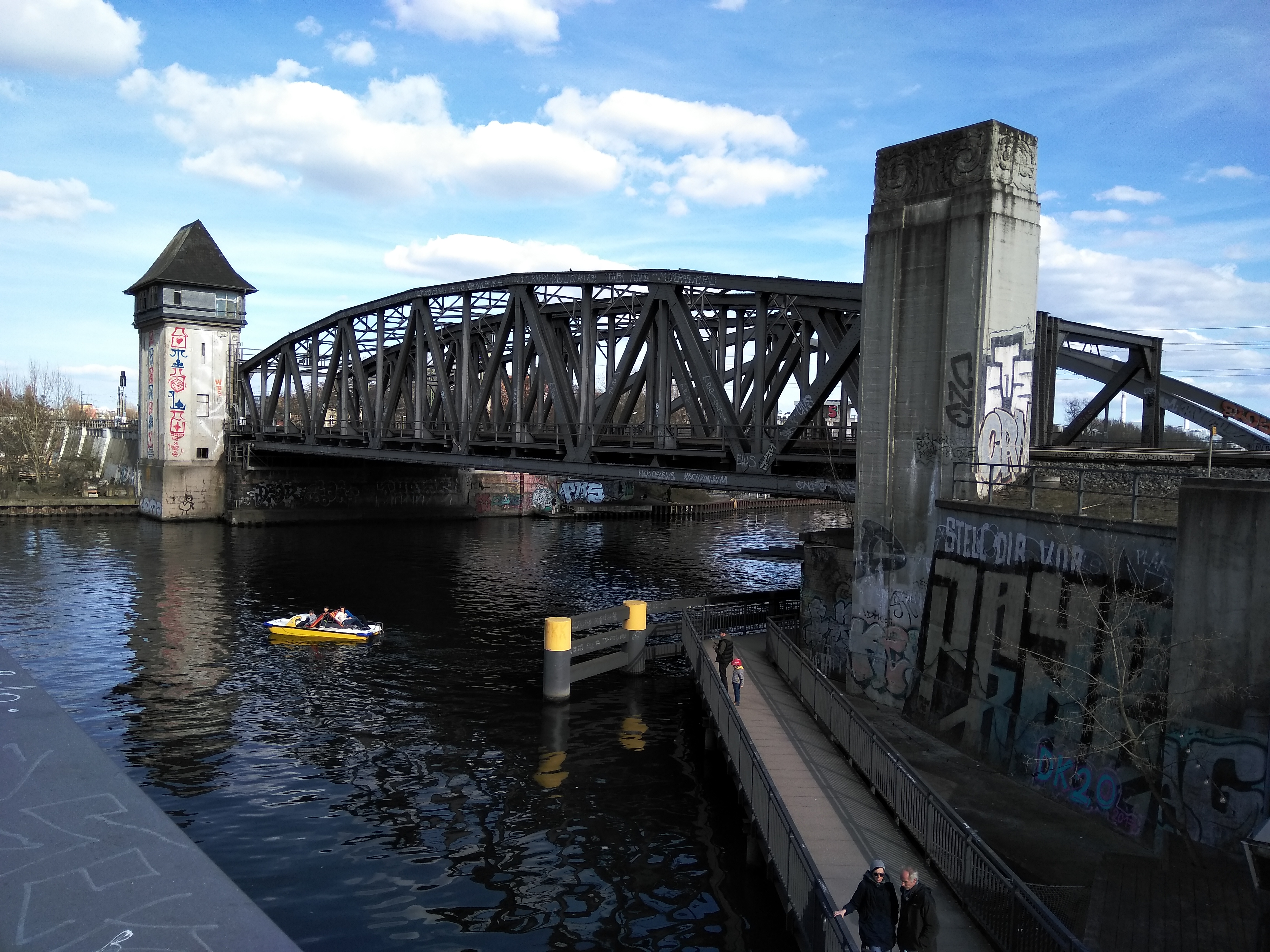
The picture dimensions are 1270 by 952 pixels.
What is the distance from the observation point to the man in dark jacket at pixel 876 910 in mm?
11422

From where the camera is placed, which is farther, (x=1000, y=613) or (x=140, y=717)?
(x=140, y=717)

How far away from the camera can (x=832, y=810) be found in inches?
657

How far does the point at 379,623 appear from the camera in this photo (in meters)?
39.8

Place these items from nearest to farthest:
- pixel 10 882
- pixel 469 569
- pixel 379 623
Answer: pixel 10 882 → pixel 379 623 → pixel 469 569

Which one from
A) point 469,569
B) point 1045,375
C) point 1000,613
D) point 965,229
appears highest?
point 965,229

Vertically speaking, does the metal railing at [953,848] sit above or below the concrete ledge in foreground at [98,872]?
below

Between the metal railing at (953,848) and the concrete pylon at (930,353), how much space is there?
3.72 m

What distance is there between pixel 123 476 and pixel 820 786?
90.8m

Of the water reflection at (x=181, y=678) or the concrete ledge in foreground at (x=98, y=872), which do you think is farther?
the water reflection at (x=181, y=678)

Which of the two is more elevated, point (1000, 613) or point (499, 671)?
point (1000, 613)

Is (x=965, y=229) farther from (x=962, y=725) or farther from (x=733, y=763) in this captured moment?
(x=733, y=763)

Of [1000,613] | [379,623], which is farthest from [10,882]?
[379,623]

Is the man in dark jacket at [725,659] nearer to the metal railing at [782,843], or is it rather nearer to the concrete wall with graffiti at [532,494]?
the metal railing at [782,843]

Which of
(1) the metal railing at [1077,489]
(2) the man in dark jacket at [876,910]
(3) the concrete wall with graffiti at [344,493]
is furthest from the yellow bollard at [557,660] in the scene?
(3) the concrete wall with graffiti at [344,493]
